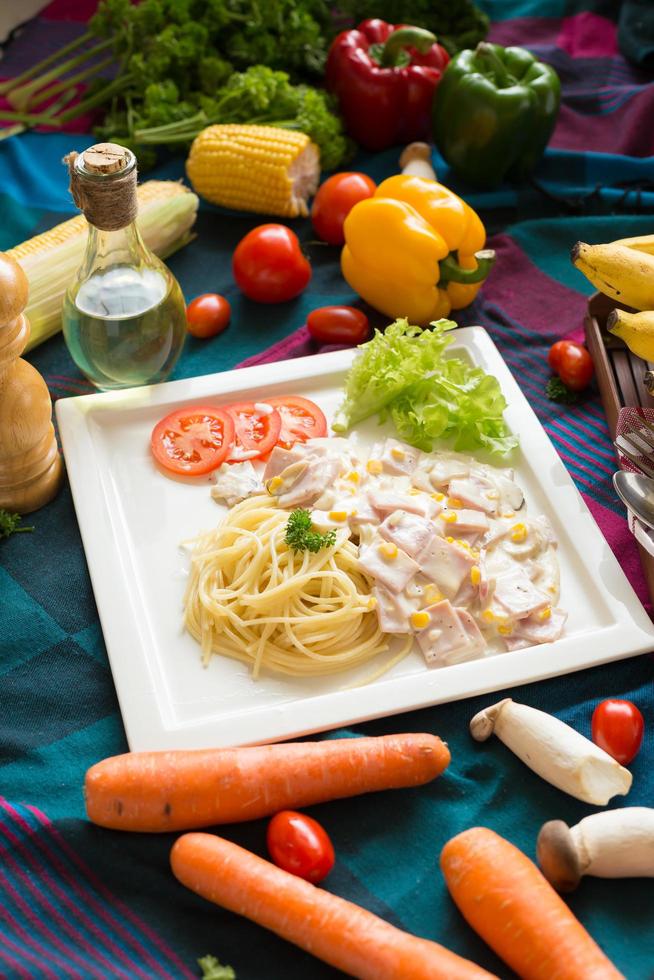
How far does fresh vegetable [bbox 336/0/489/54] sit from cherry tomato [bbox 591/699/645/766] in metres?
3.84

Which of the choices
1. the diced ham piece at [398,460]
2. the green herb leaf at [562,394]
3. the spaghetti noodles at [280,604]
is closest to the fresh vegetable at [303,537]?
the spaghetti noodles at [280,604]

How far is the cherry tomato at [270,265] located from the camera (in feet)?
14.3

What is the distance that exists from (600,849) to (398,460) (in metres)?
1.47

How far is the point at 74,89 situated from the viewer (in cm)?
534

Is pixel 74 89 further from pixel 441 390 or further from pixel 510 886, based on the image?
pixel 510 886

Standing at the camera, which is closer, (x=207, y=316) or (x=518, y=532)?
(x=518, y=532)

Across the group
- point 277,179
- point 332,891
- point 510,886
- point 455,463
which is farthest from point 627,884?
point 277,179

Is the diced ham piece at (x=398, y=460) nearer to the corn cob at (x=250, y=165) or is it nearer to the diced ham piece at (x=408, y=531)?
the diced ham piece at (x=408, y=531)

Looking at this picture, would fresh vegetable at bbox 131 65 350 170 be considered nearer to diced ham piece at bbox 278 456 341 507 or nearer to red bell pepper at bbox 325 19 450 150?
red bell pepper at bbox 325 19 450 150

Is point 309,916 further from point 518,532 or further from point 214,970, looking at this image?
point 518,532

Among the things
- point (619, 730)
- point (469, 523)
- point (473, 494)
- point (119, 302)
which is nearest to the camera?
point (619, 730)

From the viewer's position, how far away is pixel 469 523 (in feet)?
10.8

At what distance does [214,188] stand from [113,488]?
1.81 m

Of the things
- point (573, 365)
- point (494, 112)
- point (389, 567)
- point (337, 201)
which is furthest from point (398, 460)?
point (494, 112)
